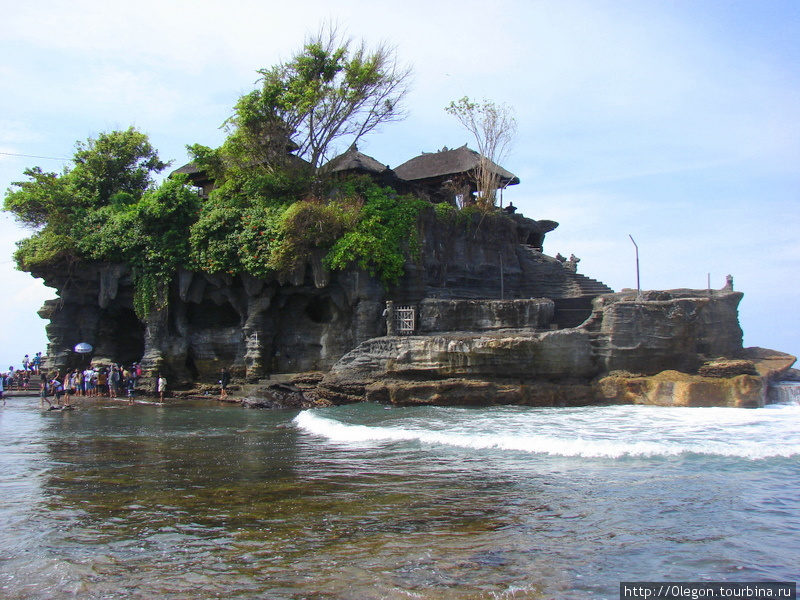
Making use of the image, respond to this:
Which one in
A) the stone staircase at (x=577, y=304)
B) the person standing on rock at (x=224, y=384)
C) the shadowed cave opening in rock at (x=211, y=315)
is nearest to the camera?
the stone staircase at (x=577, y=304)

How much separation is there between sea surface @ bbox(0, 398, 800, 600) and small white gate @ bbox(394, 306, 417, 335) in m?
8.11

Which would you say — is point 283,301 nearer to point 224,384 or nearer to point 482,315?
point 224,384

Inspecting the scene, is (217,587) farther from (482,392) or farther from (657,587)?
(482,392)

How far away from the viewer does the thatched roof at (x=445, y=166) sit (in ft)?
98.9

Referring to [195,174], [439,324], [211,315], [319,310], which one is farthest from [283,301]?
[195,174]

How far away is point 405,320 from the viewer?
69.7 ft

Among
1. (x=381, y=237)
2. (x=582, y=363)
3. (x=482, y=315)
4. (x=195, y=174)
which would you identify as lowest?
(x=582, y=363)

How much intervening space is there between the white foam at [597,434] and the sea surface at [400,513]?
0.23 ft

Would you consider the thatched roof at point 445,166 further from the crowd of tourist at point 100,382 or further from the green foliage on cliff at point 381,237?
the crowd of tourist at point 100,382

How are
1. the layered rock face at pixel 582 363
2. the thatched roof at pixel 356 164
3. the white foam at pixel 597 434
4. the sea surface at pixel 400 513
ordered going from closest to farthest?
1. the sea surface at pixel 400 513
2. the white foam at pixel 597 434
3. the layered rock face at pixel 582 363
4. the thatched roof at pixel 356 164

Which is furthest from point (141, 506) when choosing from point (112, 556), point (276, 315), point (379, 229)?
point (276, 315)

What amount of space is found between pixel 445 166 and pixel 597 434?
20990mm

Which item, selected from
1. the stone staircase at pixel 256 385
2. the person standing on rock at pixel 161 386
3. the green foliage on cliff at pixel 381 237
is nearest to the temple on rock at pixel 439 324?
the green foliage on cliff at pixel 381 237

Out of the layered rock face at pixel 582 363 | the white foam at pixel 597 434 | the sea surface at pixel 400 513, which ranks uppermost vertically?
the layered rock face at pixel 582 363
